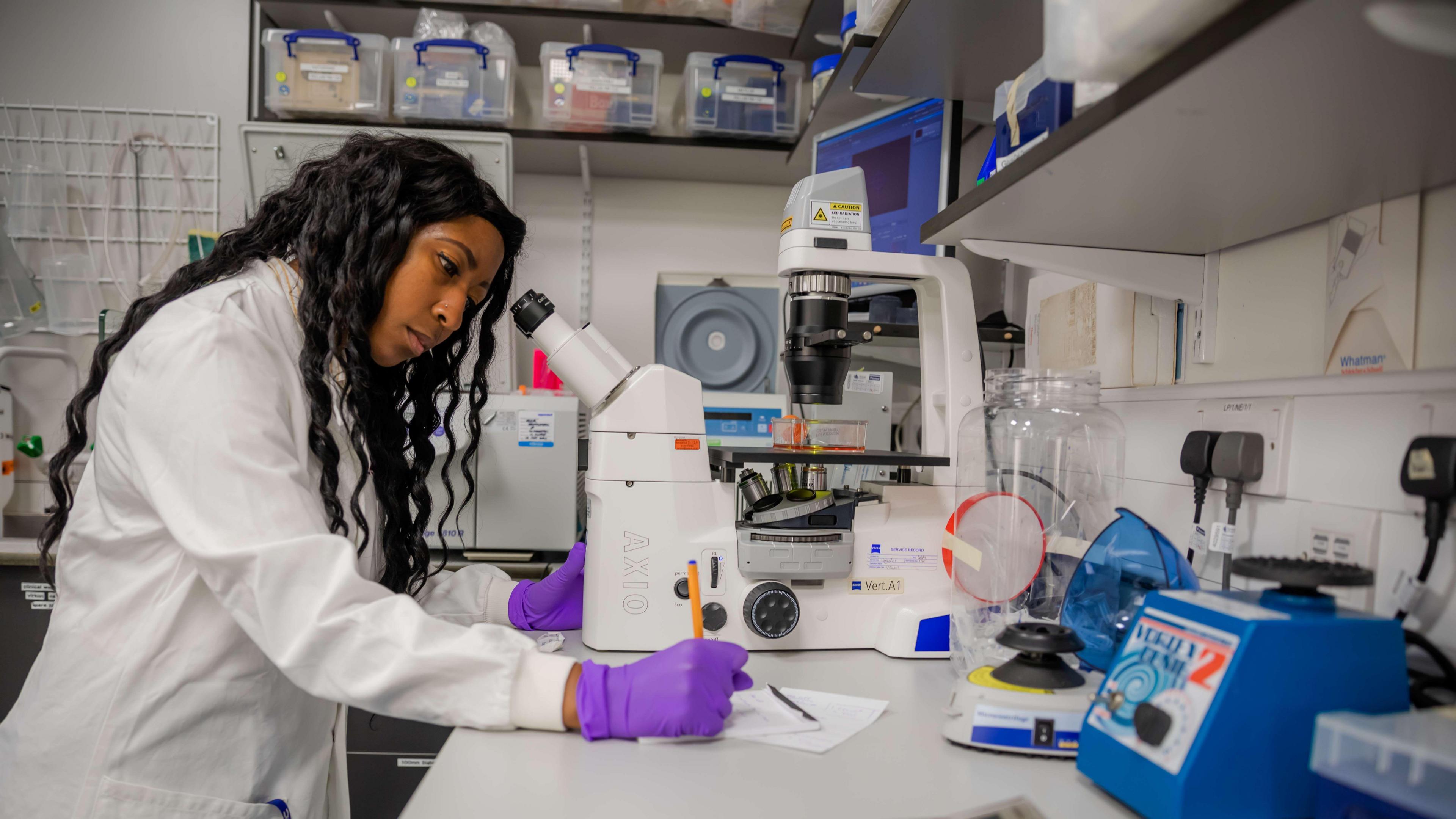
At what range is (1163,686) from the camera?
2.02 feet

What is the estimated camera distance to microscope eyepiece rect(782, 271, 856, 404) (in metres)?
1.09

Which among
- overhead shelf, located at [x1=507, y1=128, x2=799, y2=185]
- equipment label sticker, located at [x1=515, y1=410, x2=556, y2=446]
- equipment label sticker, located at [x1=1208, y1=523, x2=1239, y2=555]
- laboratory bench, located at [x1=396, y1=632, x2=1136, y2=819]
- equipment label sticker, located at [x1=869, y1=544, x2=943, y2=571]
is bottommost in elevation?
laboratory bench, located at [x1=396, y1=632, x2=1136, y2=819]

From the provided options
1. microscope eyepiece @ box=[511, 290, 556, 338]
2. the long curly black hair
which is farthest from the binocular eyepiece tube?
the long curly black hair

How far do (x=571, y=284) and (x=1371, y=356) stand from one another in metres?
2.12

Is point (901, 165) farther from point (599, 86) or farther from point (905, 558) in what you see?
point (905, 558)

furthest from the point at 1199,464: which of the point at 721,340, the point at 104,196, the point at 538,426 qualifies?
the point at 104,196

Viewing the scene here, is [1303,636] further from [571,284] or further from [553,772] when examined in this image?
[571,284]

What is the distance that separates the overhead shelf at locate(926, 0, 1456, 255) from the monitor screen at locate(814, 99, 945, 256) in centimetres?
78

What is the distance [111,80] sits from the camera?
238 centimetres

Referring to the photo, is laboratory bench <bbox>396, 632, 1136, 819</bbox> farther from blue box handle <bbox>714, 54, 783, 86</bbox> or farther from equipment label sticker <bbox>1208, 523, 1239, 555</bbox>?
blue box handle <bbox>714, 54, 783, 86</bbox>

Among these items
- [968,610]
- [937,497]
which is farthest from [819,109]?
[968,610]

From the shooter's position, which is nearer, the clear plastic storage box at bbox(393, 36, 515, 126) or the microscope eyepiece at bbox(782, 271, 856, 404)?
the microscope eyepiece at bbox(782, 271, 856, 404)

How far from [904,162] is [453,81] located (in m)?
1.26

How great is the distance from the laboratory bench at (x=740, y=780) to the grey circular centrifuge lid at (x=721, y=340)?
1.67 meters
